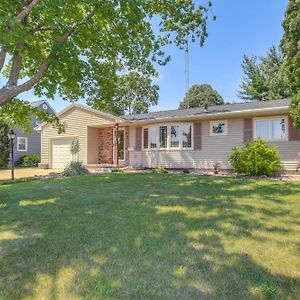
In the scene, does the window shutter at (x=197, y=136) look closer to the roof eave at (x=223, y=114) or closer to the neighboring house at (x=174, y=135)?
the neighboring house at (x=174, y=135)

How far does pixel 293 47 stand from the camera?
10.2 metres

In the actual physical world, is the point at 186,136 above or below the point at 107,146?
above

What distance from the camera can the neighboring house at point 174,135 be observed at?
13.2 m

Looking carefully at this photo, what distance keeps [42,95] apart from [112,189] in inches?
138

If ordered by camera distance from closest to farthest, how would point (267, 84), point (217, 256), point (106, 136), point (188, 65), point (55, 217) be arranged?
point (217, 256) < point (55, 217) < point (106, 136) < point (188, 65) < point (267, 84)

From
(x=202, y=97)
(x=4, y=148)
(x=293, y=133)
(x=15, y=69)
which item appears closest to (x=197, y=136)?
(x=293, y=133)

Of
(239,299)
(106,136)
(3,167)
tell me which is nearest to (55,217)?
(239,299)

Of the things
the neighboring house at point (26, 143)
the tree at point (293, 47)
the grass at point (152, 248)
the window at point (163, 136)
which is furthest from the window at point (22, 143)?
the tree at point (293, 47)

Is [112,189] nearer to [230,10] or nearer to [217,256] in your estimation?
[217,256]

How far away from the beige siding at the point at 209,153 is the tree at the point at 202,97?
26569mm

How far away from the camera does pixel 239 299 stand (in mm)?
2641

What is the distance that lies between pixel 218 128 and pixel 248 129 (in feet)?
5.04

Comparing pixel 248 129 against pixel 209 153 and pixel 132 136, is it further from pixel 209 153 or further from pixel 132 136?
pixel 132 136

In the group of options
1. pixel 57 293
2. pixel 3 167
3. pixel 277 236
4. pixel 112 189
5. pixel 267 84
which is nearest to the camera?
pixel 57 293
